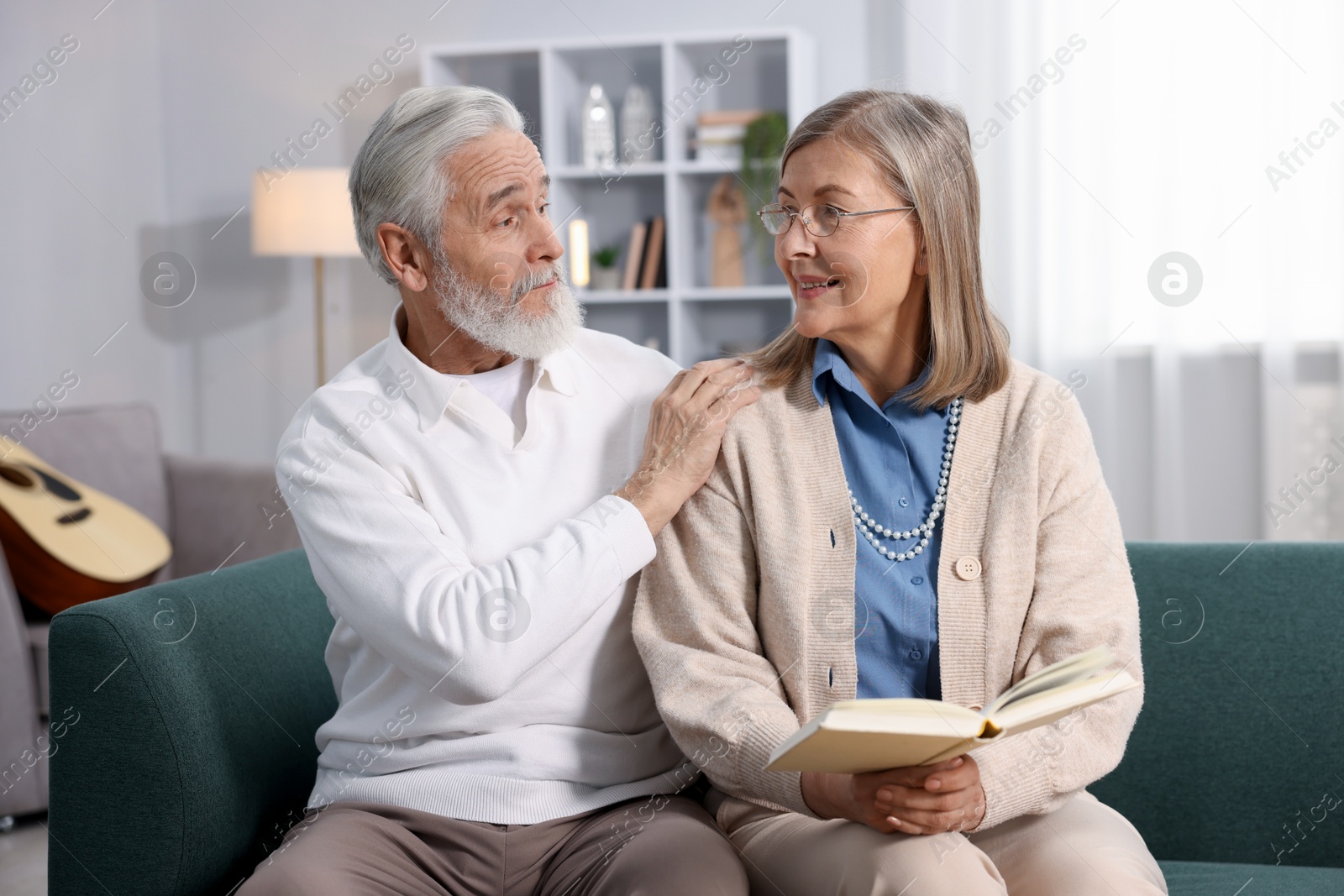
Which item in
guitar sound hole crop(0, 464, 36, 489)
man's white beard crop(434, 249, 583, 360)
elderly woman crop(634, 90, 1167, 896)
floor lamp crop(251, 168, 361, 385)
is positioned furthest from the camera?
floor lamp crop(251, 168, 361, 385)

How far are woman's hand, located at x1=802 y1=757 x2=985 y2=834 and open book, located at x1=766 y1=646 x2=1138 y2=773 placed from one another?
54 millimetres

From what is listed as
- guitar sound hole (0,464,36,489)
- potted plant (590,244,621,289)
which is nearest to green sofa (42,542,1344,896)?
guitar sound hole (0,464,36,489)

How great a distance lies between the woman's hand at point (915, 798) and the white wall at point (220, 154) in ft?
11.2

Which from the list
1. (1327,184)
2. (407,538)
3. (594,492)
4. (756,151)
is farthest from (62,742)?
(1327,184)

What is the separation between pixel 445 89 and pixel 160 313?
11.7ft

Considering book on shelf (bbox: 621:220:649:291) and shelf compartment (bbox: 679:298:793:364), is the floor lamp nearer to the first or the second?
book on shelf (bbox: 621:220:649:291)

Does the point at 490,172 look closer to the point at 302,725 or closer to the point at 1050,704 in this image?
the point at 302,725

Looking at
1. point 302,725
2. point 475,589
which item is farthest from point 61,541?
point 475,589

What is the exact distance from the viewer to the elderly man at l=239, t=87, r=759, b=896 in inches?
49.8

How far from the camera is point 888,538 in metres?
1.37

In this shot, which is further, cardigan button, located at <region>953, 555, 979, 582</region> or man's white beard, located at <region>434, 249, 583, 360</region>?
man's white beard, located at <region>434, 249, 583, 360</region>

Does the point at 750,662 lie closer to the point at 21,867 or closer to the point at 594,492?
the point at 594,492

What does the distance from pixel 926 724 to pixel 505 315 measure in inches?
30.8

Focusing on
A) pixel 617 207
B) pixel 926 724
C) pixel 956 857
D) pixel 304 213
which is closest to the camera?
pixel 926 724
